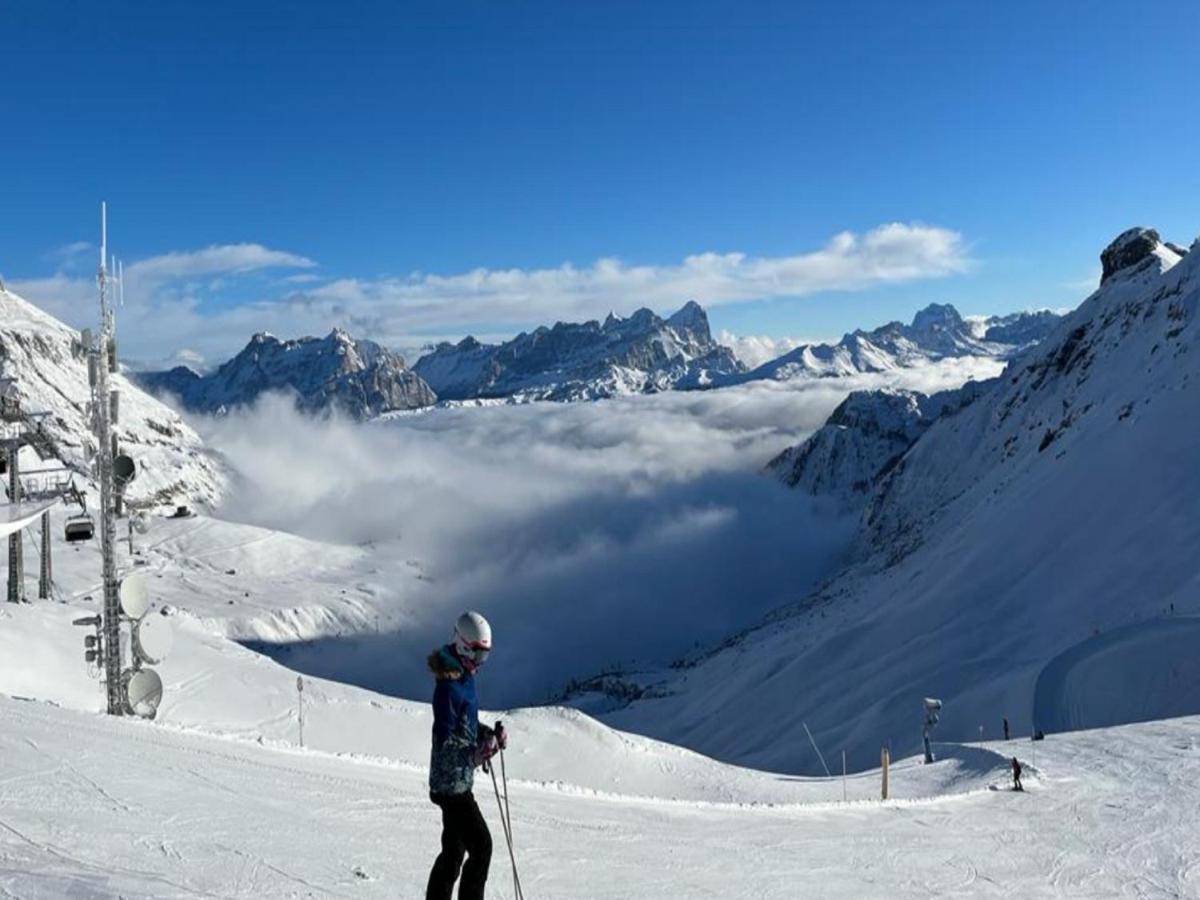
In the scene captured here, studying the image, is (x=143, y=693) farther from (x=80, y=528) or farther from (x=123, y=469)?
(x=80, y=528)

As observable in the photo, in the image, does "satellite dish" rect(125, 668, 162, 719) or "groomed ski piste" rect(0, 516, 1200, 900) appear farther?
"satellite dish" rect(125, 668, 162, 719)

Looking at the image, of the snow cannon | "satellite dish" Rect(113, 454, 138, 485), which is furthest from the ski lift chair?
the snow cannon

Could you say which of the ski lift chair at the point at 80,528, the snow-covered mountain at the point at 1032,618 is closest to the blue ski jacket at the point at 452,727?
the ski lift chair at the point at 80,528

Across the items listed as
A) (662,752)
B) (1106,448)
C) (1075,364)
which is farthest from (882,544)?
Result: (662,752)

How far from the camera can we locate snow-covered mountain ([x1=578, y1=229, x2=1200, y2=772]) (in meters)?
41.4

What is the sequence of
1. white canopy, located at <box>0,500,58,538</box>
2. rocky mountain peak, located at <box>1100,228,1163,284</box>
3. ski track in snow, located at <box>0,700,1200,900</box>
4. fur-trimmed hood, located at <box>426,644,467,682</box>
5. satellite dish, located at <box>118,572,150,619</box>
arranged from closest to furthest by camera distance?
fur-trimmed hood, located at <box>426,644,467,682</box>
ski track in snow, located at <box>0,700,1200,900</box>
satellite dish, located at <box>118,572,150,619</box>
white canopy, located at <box>0,500,58,538</box>
rocky mountain peak, located at <box>1100,228,1163,284</box>

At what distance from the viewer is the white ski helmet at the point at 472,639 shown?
26.3 ft

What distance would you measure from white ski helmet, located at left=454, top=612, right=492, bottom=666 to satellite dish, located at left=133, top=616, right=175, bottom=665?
65.0 feet

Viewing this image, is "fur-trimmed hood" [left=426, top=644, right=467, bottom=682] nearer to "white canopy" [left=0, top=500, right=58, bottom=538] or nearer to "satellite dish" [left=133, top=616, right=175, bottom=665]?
"satellite dish" [left=133, top=616, right=175, bottom=665]

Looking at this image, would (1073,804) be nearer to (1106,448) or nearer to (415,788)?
(415,788)

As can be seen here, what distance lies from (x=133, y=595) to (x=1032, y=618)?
5521cm

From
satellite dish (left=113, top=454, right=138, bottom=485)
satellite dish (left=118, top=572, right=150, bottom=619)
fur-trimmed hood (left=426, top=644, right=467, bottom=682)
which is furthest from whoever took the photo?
satellite dish (left=113, top=454, right=138, bottom=485)

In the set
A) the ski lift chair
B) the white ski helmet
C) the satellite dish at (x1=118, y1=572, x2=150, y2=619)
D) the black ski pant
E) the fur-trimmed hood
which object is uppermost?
the white ski helmet

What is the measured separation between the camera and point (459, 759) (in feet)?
26.5
